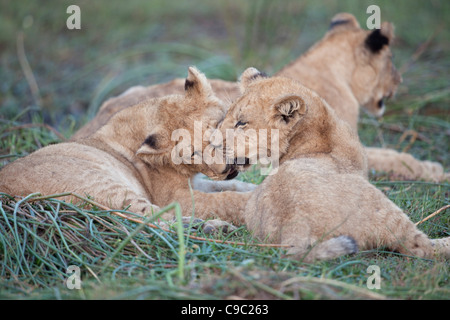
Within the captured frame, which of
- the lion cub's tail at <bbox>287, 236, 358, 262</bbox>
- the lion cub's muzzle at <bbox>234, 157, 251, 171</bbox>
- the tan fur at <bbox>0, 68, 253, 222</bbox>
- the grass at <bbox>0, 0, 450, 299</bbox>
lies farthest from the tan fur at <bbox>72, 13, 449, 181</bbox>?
the lion cub's tail at <bbox>287, 236, 358, 262</bbox>

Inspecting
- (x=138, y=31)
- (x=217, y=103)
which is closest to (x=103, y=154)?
(x=217, y=103)

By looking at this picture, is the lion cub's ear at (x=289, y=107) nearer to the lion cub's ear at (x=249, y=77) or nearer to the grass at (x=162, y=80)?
the lion cub's ear at (x=249, y=77)

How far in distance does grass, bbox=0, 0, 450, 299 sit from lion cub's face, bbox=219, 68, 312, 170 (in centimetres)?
73

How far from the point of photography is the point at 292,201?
371cm

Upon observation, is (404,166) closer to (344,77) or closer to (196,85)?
(344,77)

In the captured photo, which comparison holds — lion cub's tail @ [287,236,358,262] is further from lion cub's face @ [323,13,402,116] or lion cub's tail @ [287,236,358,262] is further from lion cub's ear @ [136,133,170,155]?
lion cub's face @ [323,13,402,116]

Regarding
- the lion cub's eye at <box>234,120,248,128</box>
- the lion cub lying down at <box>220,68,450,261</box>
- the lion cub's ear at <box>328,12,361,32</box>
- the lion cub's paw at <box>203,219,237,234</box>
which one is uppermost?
the lion cub's ear at <box>328,12,361,32</box>

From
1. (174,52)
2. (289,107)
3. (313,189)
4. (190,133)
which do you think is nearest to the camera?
(313,189)

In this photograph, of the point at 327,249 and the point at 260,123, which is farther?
the point at 260,123

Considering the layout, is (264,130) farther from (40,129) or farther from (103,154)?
(40,129)

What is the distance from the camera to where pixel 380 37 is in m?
6.91

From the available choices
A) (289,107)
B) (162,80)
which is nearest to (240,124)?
(289,107)

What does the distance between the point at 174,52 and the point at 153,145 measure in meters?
A: 5.92

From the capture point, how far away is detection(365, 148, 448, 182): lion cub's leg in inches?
245
